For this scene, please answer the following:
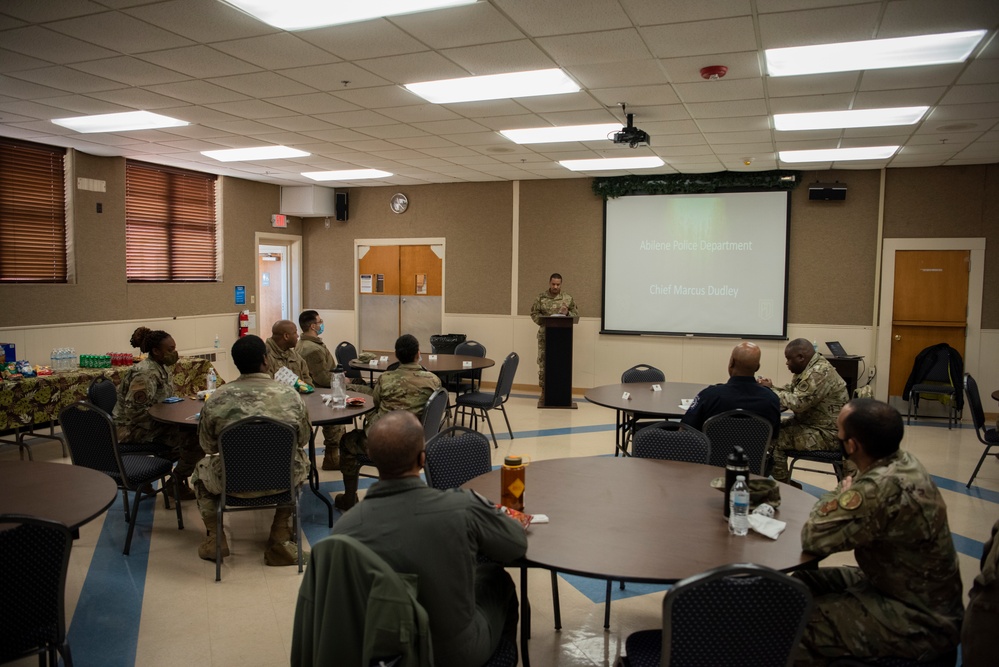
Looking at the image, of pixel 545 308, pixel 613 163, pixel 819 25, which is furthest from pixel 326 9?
pixel 545 308

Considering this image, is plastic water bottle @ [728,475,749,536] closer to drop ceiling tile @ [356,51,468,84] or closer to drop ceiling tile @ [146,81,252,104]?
drop ceiling tile @ [356,51,468,84]

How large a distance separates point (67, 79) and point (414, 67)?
2633 millimetres

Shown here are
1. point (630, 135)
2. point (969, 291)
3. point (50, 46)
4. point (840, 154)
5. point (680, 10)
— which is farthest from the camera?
point (969, 291)

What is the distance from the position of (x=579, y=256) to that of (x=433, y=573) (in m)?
8.54

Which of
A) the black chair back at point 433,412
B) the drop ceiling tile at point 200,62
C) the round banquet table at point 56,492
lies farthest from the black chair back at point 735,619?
the drop ceiling tile at point 200,62

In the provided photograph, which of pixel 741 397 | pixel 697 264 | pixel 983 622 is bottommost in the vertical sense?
pixel 983 622

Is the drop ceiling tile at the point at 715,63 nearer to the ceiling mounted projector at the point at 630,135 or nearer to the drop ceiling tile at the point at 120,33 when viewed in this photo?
the ceiling mounted projector at the point at 630,135

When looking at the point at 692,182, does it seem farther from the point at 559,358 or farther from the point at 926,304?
the point at 926,304

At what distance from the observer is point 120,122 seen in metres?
6.73

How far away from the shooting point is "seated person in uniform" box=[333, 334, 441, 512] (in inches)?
187

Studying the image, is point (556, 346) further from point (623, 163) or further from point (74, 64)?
point (74, 64)

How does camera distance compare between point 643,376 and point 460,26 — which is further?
point 643,376

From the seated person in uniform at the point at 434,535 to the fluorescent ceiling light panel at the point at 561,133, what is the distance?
518 centimetres

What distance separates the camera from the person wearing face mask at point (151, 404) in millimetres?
4793
